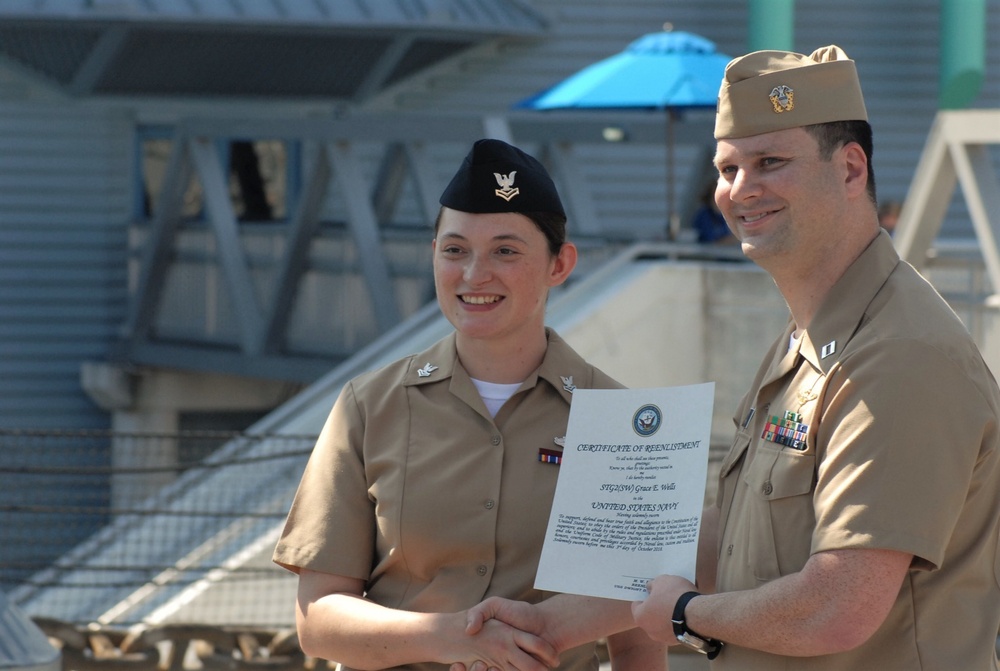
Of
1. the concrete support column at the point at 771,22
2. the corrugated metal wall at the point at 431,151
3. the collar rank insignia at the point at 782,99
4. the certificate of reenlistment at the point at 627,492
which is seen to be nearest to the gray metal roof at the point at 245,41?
the corrugated metal wall at the point at 431,151

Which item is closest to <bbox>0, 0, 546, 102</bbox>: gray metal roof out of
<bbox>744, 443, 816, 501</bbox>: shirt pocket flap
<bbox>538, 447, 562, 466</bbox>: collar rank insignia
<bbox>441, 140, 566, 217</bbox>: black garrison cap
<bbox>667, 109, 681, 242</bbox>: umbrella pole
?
<bbox>667, 109, 681, 242</bbox>: umbrella pole

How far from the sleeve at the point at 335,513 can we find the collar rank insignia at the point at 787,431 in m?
0.74

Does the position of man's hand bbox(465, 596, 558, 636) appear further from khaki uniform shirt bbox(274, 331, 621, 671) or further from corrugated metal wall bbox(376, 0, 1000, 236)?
corrugated metal wall bbox(376, 0, 1000, 236)

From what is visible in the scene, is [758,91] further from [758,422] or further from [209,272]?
[209,272]

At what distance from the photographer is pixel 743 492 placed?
8.02ft

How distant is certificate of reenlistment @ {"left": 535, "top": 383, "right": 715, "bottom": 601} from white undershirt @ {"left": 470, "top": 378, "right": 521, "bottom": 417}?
22cm

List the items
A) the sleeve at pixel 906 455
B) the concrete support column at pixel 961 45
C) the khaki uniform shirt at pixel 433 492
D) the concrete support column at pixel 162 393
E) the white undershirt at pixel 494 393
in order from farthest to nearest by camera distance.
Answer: the concrete support column at pixel 961 45 < the concrete support column at pixel 162 393 < the white undershirt at pixel 494 393 < the khaki uniform shirt at pixel 433 492 < the sleeve at pixel 906 455

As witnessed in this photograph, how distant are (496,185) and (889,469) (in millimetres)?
939

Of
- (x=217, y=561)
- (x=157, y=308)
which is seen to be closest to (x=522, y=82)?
(x=157, y=308)

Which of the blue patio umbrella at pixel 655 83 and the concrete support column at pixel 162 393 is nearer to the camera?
the blue patio umbrella at pixel 655 83

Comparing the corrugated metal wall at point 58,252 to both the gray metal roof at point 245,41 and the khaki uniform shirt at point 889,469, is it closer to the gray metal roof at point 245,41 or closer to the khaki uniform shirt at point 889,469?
the gray metal roof at point 245,41

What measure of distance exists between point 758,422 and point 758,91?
0.53 metres

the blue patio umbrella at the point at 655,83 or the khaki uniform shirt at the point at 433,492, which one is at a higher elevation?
the blue patio umbrella at the point at 655,83

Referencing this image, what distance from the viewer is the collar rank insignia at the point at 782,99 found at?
7.72ft
